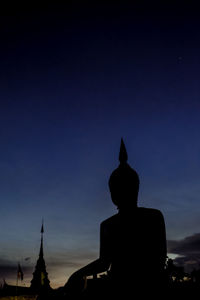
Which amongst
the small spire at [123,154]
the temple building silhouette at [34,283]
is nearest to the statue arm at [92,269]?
the small spire at [123,154]

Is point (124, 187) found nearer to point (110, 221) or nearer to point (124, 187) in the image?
point (124, 187)

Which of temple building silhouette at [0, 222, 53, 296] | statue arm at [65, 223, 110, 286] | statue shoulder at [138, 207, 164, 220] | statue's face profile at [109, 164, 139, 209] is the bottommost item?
temple building silhouette at [0, 222, 53, 296]

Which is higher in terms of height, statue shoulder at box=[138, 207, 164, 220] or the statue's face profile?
the statue's face profile

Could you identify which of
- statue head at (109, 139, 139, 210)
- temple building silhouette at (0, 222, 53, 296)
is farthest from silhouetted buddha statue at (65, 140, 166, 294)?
temple building silhouette at (0, 222, 53, 296)

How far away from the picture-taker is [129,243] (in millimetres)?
2316

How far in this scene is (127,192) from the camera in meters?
2.59

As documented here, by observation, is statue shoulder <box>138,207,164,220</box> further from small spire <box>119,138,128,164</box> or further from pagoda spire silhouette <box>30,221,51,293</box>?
pagoda spire silhouette <box>30,221,51,293</box>

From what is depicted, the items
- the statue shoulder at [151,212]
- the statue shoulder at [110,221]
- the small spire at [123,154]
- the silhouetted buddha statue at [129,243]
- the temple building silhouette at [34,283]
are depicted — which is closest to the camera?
the silhouetted buddha statue at [129,243]

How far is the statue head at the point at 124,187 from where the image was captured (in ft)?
8.51

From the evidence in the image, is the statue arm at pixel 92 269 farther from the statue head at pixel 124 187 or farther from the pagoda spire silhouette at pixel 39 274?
the pagoda spire silhouette at pixel 39 274

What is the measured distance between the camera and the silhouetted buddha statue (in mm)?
1998

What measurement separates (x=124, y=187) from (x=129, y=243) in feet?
1.83

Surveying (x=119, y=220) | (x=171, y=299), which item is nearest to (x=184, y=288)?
(x=171, y=299)

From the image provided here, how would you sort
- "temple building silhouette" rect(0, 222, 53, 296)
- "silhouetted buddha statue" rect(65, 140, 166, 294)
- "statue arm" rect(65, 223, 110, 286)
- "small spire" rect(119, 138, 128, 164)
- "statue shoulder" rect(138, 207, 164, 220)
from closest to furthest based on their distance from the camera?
1. "statue arm" rect(65, 223, 110, 286)
2. "silhouetted buddha statue" rect(65, 140, 166, 294)
3. "statue shoulder" rect(138, 207, 164, 220)
4. "small spire" rect(119, 138, 128, 164)
5. "temple building silhouette" rect(0, 222, 53, 296)
